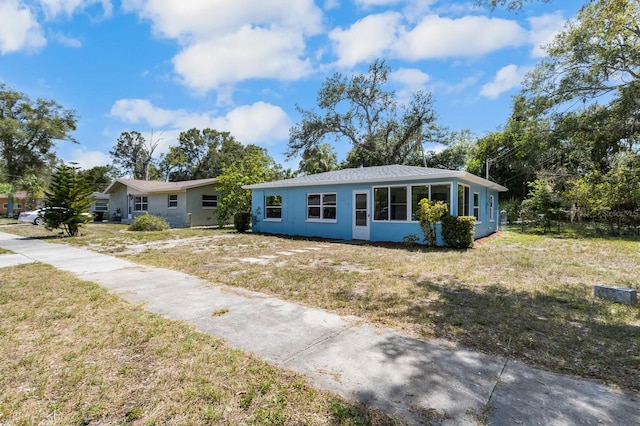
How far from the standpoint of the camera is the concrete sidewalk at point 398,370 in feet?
7.09

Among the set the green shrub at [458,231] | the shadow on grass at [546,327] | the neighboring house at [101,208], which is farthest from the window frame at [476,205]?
the neighboring house at [101,208]

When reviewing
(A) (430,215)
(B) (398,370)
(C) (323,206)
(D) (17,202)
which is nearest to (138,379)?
(B) (398,370)

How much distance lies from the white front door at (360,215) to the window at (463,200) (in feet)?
10.8

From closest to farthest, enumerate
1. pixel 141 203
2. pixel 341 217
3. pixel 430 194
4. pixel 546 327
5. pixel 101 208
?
pixel 546 327, pixel 430 194, pixel 341 217, pixel 141 203, pixel 101 208

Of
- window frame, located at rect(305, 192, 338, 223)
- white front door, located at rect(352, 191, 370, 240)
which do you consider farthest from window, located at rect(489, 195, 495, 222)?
window frame, located at rect(305, 192, 338, 223)

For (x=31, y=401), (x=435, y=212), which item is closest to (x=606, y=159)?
(x=435, y=212)

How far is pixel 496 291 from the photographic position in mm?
5281

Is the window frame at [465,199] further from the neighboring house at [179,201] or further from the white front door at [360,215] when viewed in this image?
the neighboring house at [179,201]

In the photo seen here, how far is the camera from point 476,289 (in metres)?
5.41

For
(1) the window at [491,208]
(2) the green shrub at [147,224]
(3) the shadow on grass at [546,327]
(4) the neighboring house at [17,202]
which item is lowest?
(3) the shadow on grass at [546,327]

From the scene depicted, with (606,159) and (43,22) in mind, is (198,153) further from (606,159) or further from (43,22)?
(606,159)

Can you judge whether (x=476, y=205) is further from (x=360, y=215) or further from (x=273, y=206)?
(x=273, y=206)

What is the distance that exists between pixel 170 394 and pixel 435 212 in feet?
31.1

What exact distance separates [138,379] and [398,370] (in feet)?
6.88
